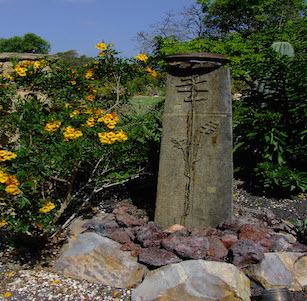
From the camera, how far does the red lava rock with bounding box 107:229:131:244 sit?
3.15 meters

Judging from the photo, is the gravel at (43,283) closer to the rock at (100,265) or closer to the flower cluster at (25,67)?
the rock at (100,265)

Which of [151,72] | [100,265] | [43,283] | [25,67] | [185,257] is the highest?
[151,72]

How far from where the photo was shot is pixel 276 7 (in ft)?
58.5

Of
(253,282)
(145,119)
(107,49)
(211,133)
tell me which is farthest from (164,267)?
(107,49)

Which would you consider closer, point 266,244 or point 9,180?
point 9,180

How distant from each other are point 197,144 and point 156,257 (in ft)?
3.68

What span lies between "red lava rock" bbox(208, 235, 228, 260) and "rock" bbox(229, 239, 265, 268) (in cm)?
7

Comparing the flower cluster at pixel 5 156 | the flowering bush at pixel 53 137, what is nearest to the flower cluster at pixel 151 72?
the flowering bush at pixel 53 137

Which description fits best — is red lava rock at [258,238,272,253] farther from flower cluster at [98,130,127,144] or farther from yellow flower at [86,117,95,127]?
yellow flower at [86,117,95,127]

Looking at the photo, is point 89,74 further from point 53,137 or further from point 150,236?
point 150,236

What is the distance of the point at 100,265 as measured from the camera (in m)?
2.80

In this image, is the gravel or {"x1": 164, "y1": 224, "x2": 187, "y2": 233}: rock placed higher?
{"x1": 164, "y1": 224, "x2": 187, "y2": 233}: rock

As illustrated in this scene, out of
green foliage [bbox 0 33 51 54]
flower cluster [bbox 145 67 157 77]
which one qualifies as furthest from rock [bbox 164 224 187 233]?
green foliage [bbox 0 33 51 54]

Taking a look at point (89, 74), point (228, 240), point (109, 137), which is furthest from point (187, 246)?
point (89, 74)
